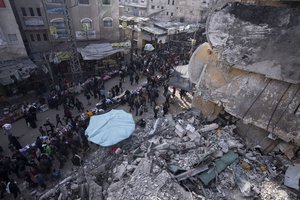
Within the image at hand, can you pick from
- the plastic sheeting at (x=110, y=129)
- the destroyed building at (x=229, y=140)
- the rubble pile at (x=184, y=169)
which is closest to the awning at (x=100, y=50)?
the plastic sheeting at (x=110, y=129)

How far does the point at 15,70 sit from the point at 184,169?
13.9 meters

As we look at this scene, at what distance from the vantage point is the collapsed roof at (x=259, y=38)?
8578 mm

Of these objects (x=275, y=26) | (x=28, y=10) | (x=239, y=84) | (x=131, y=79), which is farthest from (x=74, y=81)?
(x=275, y=26)

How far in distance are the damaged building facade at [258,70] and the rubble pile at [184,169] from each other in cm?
135

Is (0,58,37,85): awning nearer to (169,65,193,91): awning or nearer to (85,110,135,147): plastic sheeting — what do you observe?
(85,110,135,147): plastic sheeting

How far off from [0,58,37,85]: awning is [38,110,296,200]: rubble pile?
9.04 metres

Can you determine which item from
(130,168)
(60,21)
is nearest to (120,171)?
(130,168)

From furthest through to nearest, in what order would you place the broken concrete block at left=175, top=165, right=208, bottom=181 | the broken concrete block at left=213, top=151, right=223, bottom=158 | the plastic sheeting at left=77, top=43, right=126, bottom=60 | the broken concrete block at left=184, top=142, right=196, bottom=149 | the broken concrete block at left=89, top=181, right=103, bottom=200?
1. the plastic sheeting at left=77, top=43, right=126, bottom=60
2. the broken concrete block at left=184, top=142, right=196, bottom=149
3. the broken concrete block at left=213, top=151, right=223, bottom=158
4. the broken concrete block at left=175, top=165, right=208, bottom=181
5. the broken concrete block at left=89, top=181, right=103, bottom=200

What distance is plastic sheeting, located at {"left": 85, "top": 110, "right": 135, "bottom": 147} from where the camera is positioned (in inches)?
406

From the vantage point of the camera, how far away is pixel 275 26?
349 inches

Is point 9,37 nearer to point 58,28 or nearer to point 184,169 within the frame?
point 58,28

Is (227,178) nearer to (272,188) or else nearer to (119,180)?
(272,188)

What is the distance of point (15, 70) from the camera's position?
15.2m

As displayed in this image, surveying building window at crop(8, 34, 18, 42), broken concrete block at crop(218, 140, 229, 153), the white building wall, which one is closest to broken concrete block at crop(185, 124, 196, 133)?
broken concrete block at crop(218, 140, 229, 153)
